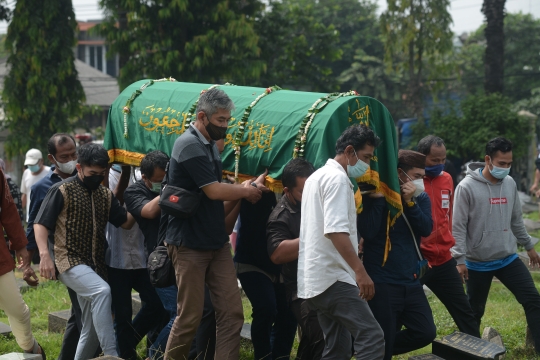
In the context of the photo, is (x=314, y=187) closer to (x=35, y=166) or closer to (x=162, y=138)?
(x=162, y=138)

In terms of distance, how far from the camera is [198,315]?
494cm

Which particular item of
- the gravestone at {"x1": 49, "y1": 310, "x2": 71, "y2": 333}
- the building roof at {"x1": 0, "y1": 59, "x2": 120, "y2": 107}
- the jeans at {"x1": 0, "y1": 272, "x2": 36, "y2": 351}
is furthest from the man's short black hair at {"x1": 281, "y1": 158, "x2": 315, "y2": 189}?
the building roof at {"x1": 0, "y1": 59, "x2": 120, "y2": 107}

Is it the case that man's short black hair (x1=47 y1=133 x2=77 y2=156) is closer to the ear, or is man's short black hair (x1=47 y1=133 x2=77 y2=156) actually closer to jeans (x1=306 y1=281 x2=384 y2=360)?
the ear

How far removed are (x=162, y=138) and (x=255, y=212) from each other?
3.14 ft

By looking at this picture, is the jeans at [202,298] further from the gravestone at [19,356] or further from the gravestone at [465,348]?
the gravestone at [465,348]

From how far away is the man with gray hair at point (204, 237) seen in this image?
4.75 metres

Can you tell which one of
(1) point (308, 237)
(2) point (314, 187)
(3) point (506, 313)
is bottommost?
(3) point (506, 313)

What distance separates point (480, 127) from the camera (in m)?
16.8

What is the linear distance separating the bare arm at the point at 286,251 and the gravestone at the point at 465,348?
1.43 m

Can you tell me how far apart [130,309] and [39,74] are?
11.0 meters

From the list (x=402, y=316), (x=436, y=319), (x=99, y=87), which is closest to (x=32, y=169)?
(x=436, y=319)

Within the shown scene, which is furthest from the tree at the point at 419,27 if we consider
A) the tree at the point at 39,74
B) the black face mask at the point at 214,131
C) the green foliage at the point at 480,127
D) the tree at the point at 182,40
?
the black face mask at the point at 214,131

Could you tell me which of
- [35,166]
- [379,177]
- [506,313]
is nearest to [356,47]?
[35,166]

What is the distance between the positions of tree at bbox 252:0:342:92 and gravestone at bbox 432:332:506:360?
40.0 feet
